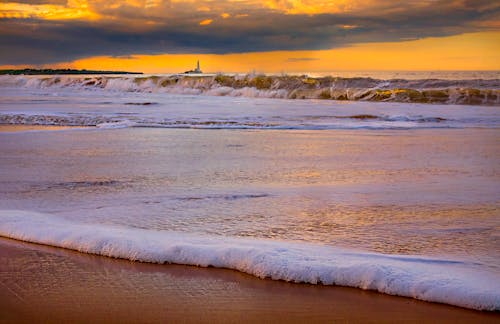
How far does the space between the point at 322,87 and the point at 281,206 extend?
26.7 metres

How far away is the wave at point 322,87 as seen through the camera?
76.2 feet

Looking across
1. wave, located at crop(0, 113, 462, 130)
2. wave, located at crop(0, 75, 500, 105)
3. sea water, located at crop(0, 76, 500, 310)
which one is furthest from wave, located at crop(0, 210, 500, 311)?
wave, located at crop(0, 75, 500, 105)

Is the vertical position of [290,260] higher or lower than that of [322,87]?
lower

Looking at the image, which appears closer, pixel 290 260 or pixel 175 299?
pixel 175 299

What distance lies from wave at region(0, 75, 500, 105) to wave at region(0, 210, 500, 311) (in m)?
19.8

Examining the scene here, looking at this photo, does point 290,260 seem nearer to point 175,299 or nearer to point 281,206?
point 175,299

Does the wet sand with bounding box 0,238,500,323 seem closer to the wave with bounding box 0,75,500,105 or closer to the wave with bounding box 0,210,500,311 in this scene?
the wave with bounding box 0,210,500,311

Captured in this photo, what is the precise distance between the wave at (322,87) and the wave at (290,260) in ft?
65.0

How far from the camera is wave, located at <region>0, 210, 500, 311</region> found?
10.1ft

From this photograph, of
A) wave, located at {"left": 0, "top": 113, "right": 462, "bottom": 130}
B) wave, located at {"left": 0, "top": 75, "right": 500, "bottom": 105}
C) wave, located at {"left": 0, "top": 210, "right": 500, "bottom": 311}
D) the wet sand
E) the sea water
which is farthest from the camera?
wave, located at {"left": 0, "top": 75, "right": 500, "bottom": 105}

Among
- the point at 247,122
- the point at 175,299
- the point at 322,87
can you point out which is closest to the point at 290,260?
the point at 175,299

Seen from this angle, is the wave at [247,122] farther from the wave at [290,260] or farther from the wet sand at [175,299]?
the wet sand at [175,299]

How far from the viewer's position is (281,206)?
4.94 meters

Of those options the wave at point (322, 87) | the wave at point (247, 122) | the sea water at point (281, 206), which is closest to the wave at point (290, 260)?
the sea water at point (281, 206)
